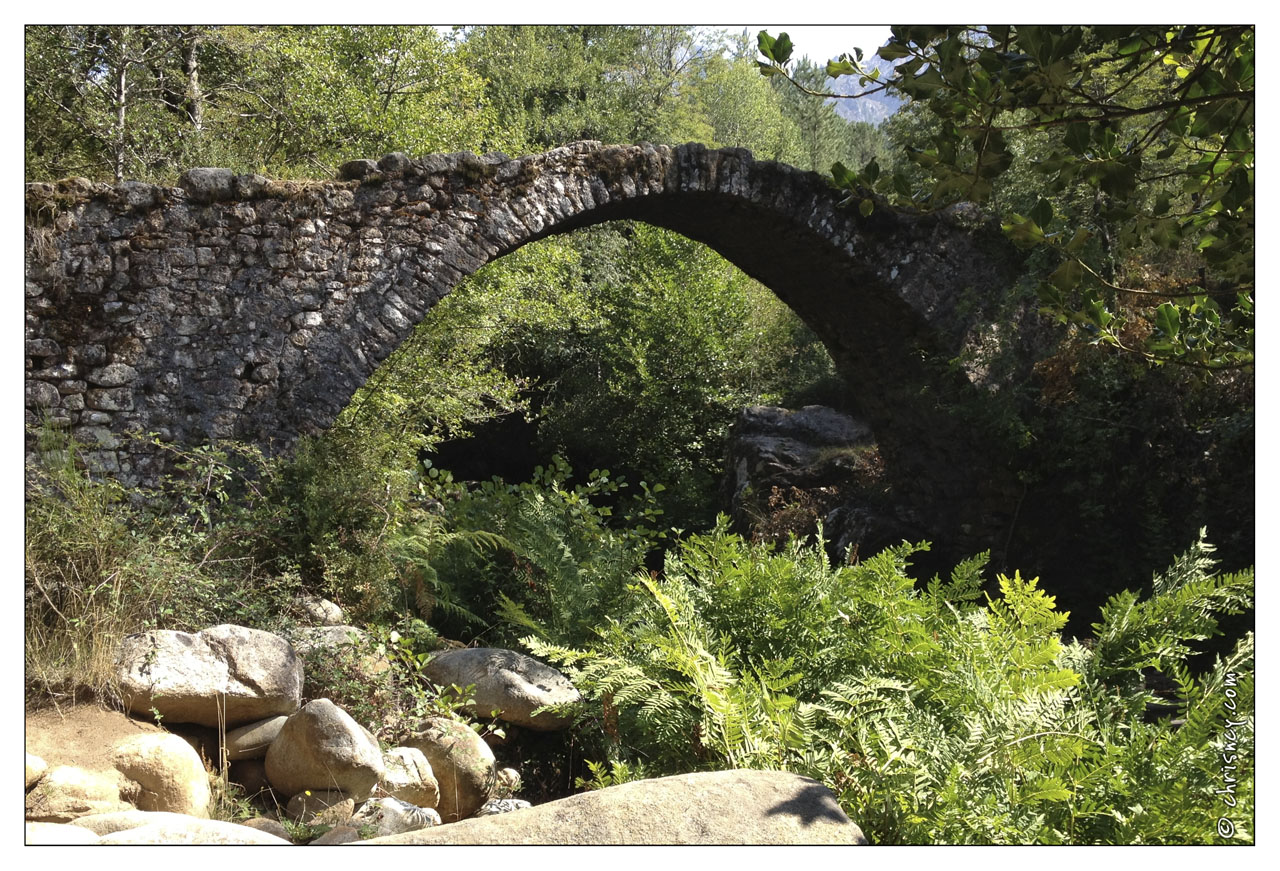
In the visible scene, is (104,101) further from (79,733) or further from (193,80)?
(79,733)

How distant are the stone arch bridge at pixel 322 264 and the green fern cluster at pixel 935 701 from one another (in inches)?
110

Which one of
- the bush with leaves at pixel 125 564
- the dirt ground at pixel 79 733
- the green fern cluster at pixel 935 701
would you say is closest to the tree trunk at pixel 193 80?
the bush with leaves at pixel 125 564

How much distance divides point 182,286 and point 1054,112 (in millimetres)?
5545

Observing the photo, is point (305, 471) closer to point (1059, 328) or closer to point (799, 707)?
point (799, 707)

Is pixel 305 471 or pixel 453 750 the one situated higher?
pixel 305 471

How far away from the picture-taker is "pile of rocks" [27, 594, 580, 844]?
343cm

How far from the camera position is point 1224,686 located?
8.37ft

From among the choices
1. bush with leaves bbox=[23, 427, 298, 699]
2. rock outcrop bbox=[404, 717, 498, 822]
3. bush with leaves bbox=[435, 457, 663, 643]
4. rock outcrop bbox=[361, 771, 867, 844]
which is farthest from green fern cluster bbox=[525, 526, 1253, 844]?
bush with leaves bbox=[23, 427, 298, 699]

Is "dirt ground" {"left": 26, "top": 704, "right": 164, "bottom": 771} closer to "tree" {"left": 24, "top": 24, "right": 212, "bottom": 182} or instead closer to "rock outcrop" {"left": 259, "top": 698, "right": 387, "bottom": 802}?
"rock outcrop" {"left": 259, "top": 698, "right": 387, "bottom": 802}

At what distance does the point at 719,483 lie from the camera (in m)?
14.1

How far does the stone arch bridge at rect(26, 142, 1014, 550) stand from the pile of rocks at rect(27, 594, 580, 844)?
2418 millimetres

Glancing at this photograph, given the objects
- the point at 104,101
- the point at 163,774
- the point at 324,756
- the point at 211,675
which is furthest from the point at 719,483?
the point at 163,774

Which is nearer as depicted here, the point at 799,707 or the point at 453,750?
the point at 799,707

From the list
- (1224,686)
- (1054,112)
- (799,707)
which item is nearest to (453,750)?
(799,707)
